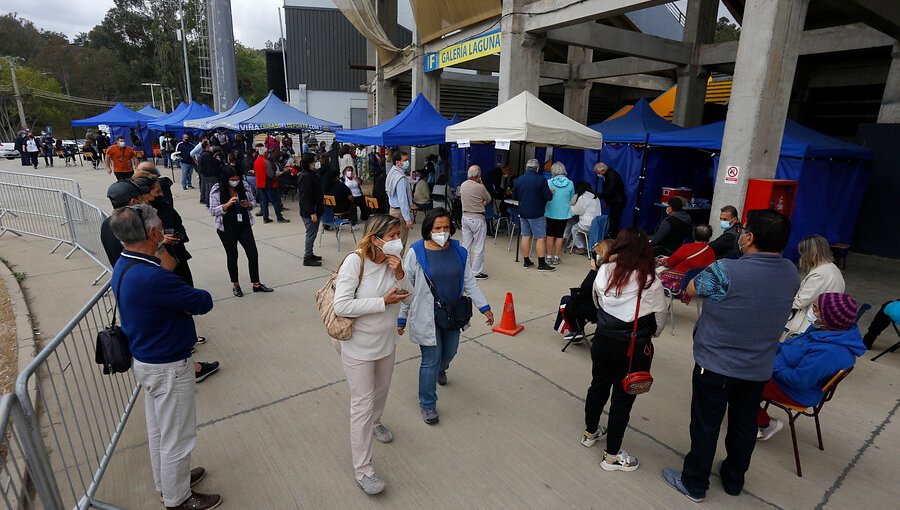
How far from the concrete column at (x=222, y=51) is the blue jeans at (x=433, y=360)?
70.6ft

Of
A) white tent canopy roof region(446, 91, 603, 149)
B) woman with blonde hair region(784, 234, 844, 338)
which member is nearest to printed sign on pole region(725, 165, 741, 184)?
white tent canopy roof region(446, 91, 603, 149)

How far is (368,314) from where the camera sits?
2785 mm

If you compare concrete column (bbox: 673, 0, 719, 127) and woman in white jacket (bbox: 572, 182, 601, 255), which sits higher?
concrete column (bbox: 673, 0, 719, 127)

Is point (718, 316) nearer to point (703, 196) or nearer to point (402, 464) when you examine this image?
point (402, 464)

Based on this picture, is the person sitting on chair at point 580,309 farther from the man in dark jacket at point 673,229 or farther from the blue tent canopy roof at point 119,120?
the blue tent canopy roof at point 119,120

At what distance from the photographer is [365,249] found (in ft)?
9.14

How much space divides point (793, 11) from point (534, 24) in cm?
508

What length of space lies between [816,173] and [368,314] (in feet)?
30.7

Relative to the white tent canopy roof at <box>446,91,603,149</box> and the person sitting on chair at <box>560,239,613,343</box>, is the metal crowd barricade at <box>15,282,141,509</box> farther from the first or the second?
the white tent canopy roof at <box>446,91,603,149</box>

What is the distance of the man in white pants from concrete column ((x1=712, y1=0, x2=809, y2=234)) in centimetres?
366

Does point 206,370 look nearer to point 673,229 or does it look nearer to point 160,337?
point 160,337

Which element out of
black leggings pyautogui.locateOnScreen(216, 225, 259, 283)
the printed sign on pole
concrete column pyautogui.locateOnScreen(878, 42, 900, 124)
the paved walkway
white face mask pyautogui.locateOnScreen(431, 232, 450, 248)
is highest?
concrete column pyautogui.locateOnScreen(878, 42, 900, 124)

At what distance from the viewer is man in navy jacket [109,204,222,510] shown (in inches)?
97.0

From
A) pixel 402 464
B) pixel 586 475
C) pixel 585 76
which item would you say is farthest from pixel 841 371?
pixel 585 76
